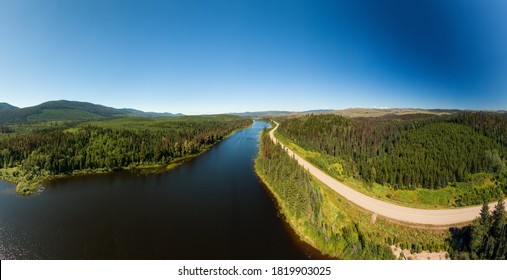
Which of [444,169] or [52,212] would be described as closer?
[52,212]

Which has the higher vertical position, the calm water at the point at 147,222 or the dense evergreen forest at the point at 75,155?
the dense evergreen forest at the point at 75,155

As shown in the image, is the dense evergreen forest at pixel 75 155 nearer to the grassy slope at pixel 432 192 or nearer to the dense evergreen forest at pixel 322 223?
the dense evergreen forest at pixel 322 223

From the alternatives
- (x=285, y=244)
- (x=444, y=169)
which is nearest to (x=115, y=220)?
(x=285, y=244)

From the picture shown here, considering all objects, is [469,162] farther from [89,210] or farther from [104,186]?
[104,186]

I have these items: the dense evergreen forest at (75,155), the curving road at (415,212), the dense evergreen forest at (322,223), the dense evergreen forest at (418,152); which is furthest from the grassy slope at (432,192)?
the dense evergreen forest at (75,155)

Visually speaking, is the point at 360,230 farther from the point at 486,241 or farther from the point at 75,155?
the point at 75,155

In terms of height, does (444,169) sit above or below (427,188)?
above
